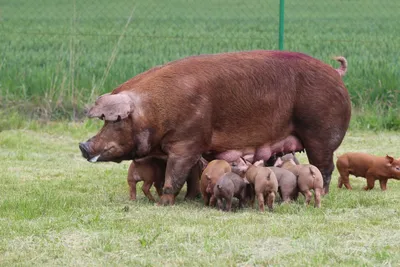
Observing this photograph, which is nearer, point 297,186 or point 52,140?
point 297,186

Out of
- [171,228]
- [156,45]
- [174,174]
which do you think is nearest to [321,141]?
[174,174]

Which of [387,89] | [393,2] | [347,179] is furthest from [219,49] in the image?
[393,2]

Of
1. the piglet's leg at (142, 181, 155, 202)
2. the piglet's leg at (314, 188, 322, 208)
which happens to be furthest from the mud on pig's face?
the piglet's leg at (142, 181, 155, 202)

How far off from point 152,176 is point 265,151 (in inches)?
39.2

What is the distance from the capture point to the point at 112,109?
7695 mm

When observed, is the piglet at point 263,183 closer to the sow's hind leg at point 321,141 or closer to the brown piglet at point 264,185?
the brown piglet at point 264,185

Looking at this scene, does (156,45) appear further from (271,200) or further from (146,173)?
(271,200)

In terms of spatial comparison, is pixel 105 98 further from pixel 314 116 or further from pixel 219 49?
pixel 219 49

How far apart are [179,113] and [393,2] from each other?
1963 centimetres

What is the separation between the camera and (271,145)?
8.30m

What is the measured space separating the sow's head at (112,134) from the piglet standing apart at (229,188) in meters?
0.82

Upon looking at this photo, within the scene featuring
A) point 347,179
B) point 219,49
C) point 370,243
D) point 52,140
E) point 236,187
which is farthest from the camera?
point 219,49

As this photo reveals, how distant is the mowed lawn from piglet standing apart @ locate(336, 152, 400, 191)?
0.42 feet

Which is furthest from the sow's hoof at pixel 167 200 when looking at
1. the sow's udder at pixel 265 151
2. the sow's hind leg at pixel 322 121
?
the sow's hind leg at pixel 322 121
